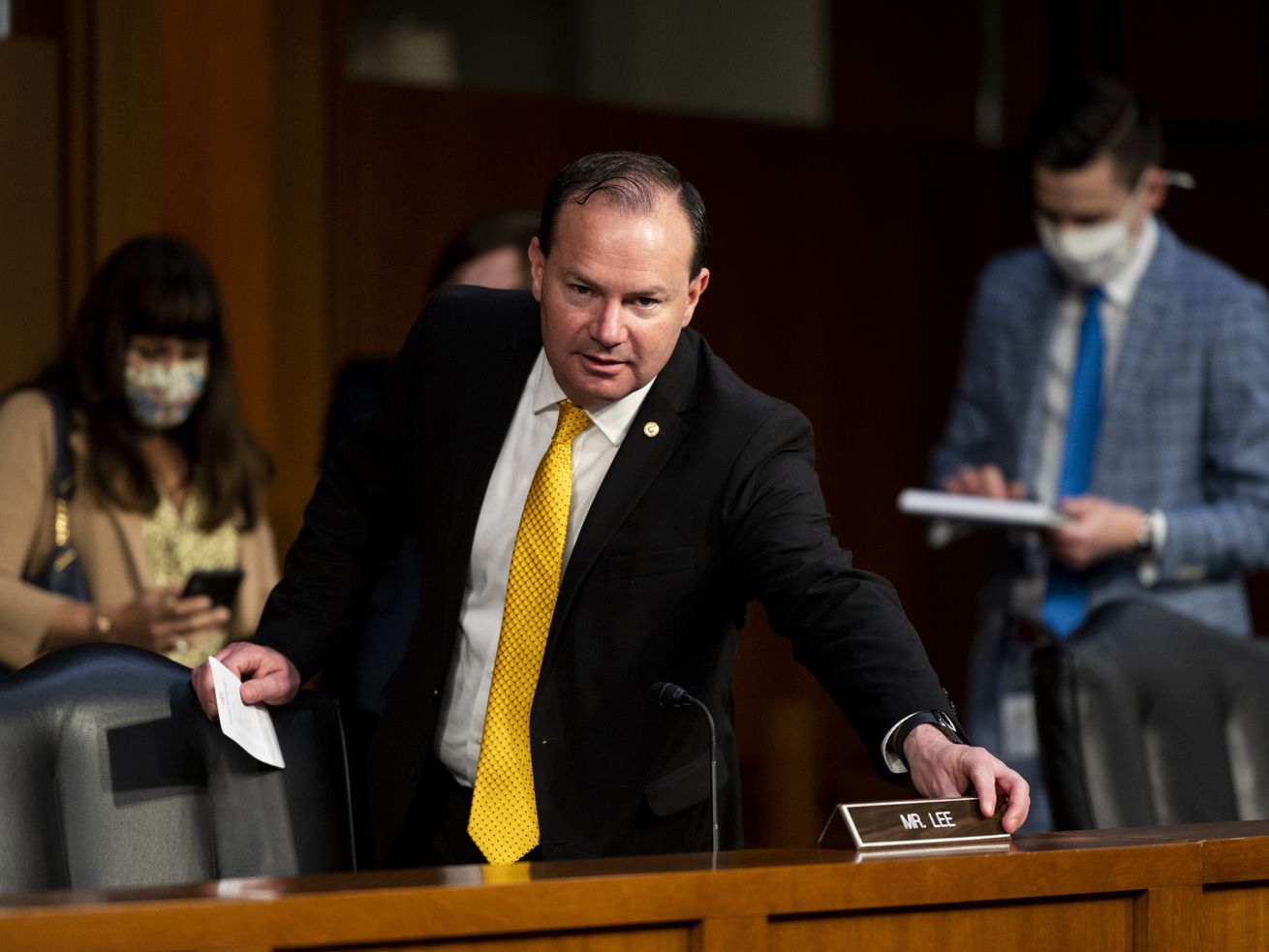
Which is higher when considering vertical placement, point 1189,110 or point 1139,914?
point 1189,110

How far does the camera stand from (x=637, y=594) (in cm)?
219

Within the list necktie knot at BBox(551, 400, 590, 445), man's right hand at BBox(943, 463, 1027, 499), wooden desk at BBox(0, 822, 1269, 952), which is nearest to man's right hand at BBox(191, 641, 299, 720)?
necktie knot at BBox(551, 400, 590, 445)

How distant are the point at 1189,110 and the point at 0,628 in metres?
3.63

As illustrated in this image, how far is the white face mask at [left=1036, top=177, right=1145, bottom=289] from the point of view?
349 cm

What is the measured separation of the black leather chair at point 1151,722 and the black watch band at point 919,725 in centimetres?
62

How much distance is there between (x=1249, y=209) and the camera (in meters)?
5.18

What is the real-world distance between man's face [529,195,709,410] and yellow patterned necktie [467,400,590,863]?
0.18 m

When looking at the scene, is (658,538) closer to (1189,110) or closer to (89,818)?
(89,818)

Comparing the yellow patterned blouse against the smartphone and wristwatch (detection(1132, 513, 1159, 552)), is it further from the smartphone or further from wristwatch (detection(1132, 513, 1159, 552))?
wristwatch (detection(1132, 513, 1159, 552))

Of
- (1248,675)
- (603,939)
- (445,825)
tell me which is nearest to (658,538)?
(445,825)

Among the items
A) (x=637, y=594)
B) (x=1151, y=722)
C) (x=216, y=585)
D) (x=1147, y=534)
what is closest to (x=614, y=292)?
(x=637, y=594)

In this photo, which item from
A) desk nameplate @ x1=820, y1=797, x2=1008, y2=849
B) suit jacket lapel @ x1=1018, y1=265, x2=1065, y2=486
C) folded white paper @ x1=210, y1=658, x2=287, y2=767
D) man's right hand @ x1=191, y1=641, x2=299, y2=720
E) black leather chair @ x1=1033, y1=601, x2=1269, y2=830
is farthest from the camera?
suit jacket lapel @ x1=1018, y1=265, x2=1065, y2=486

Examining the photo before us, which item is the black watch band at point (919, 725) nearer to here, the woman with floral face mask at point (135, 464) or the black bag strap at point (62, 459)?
the woman with floral face mask at point (135, 464)

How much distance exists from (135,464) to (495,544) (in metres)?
1.23
